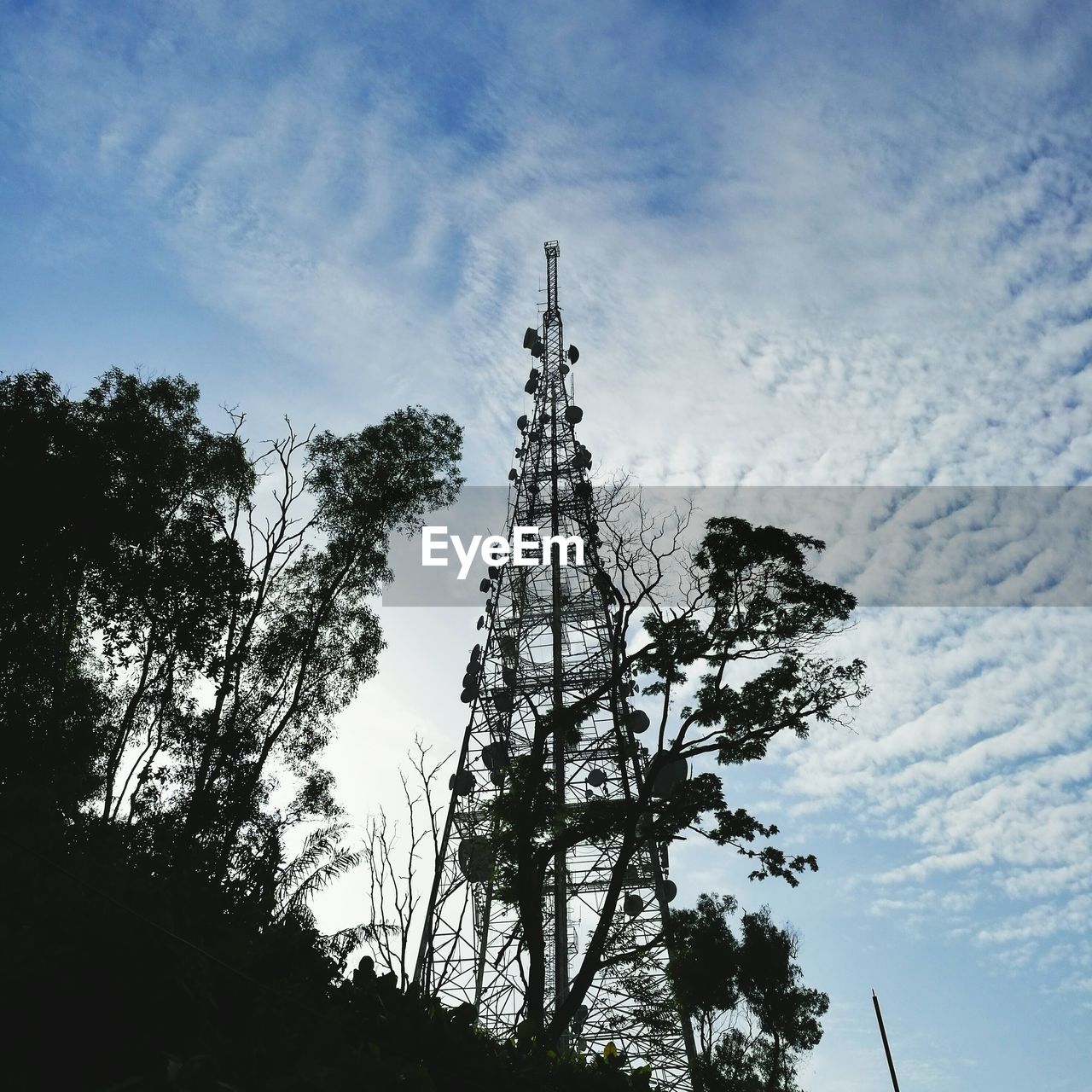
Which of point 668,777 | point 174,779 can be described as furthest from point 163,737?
point 668,777

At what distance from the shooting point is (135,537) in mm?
10914

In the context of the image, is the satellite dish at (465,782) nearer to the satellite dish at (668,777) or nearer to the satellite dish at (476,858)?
the satellite dish at (476,858)

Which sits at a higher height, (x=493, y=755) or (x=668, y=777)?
(x=493, y=755)

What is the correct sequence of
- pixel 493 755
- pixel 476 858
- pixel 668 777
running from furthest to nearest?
pixel 493 755 < pixel 476 858 < pixel 668 777

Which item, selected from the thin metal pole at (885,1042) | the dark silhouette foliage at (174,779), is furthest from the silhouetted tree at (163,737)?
the thin metal pole at (885,1042)

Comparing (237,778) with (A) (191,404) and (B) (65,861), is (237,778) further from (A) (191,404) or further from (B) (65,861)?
(B) (65,861)

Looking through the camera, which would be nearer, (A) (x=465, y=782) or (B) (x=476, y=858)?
(B) (x=476, y=858)

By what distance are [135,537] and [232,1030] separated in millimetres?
8117

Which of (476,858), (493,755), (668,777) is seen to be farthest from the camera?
(493,755)

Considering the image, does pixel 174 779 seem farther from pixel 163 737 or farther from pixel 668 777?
pixel 668 777

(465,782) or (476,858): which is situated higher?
(465,782)

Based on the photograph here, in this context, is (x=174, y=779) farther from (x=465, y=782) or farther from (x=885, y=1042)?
(x=885, y=1042)

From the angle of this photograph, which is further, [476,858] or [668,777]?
[476,858]

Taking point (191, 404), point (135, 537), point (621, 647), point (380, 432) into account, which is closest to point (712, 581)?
point (621, 647)
